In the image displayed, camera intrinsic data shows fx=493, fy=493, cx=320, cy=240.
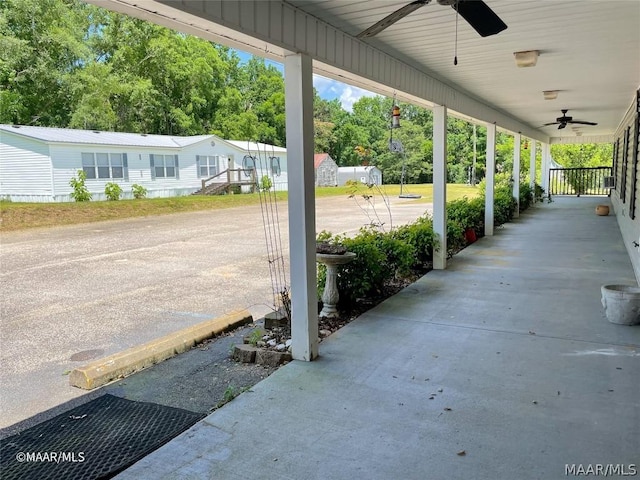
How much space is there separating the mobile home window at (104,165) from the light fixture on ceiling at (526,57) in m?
18.0

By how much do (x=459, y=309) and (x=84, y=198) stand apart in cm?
1694

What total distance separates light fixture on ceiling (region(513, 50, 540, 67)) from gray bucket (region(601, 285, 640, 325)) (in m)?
2.33

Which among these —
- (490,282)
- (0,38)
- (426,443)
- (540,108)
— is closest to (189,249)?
(490,282)

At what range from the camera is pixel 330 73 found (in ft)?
14.3

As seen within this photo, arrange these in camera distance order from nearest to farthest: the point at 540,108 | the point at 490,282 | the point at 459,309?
the point at 459,309 < the point at 490,282 < the point at 540,108

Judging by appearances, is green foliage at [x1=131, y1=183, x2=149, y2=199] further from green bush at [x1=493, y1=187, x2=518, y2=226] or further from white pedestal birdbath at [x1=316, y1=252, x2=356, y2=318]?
white pedestal birdbath at [x1=316, y1=252, x2=356, y2=318]

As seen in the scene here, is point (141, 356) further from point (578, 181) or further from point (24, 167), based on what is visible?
point (578, 181)

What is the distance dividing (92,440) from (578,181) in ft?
75.6

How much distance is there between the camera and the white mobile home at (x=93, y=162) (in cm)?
1814

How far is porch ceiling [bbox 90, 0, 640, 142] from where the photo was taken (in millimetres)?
3293

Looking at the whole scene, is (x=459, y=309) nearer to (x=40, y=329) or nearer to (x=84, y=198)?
(x=40, y=329)

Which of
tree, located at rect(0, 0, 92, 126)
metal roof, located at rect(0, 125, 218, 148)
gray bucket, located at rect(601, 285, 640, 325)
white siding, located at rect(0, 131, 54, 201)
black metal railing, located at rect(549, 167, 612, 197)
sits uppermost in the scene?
tree, located at rect(0, 0, 92, 126)

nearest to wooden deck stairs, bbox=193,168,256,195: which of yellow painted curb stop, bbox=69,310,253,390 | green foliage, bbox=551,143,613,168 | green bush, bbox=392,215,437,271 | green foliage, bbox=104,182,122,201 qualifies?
green foliage, bbox=104,182,122,201

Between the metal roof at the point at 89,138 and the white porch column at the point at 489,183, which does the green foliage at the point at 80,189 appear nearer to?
the metal roof at the point at 89,138
